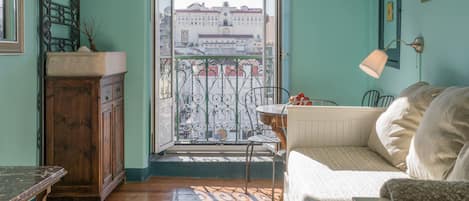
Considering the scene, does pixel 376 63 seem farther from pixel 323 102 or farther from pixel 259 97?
pixel 259 97

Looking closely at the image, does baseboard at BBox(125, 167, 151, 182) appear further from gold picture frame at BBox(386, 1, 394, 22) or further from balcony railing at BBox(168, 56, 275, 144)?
gold picture frame at BBox(386, 1, 394, 22)

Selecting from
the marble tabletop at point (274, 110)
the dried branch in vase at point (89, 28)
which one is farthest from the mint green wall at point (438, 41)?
the dried branch in vase at point (89, 28)

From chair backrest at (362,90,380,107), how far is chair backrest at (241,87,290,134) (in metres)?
0.68

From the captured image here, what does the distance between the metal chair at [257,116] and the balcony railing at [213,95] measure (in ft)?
0.27

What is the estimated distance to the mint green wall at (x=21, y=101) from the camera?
11.1ft

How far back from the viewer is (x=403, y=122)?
9.52ft

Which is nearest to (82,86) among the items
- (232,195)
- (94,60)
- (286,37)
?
(94,60)

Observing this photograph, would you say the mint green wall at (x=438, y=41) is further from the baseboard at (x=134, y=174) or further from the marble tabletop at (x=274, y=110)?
the baseboard at (x=134, y=174)

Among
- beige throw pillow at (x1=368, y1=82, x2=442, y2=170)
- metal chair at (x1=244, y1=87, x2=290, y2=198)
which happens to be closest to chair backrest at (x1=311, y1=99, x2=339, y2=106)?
metal chair at (x1=244, y1=87, x2=290, y2=198)

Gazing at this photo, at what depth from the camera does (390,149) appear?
2.94 metres

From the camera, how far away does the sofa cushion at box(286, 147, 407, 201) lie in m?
2.34

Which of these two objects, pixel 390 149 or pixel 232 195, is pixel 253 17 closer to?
pixel 232 195

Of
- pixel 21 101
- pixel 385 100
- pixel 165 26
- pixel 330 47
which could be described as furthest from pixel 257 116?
pixel 21 101

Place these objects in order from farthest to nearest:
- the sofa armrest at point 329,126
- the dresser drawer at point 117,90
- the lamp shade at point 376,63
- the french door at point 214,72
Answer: the french door at point 214,72, the dresser drawer at point 117,90, the sofa armrest at point 329,126, the lamp shade at point 376,63
